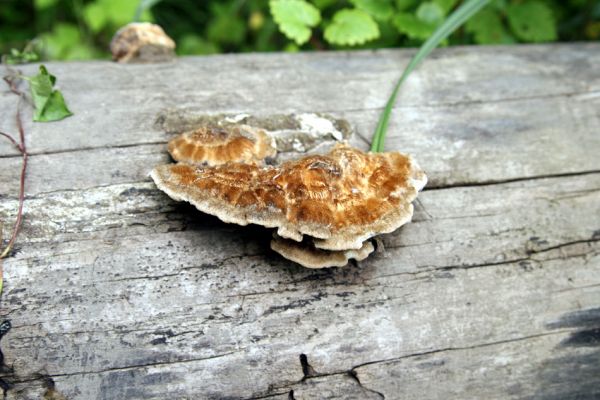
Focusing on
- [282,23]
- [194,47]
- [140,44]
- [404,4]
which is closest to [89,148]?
[140,44]

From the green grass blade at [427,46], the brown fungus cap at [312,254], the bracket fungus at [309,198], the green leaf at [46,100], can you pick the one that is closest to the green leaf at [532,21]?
the green grass blade at [427,46]

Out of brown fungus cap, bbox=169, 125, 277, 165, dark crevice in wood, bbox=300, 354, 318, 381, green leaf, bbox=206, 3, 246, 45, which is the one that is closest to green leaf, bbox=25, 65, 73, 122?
brown fungus cap, bbox=169, 125, 277, 165

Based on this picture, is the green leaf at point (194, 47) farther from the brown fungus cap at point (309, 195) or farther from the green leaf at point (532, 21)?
the brown fungus cap at point (309, 195)

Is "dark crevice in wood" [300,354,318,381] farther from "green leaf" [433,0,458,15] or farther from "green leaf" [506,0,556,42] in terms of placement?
"green leaf" [506,0,556,42]

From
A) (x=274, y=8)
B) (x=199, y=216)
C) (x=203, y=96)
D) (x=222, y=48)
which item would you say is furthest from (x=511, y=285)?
(x=222, y=48)

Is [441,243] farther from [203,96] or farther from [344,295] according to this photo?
[203,96]

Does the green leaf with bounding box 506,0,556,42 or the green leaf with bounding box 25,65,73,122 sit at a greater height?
the green leaf with bounding box 506,0,556,42
